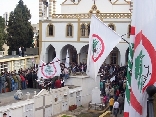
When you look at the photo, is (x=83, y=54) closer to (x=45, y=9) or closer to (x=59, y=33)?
(x=59, y=33)

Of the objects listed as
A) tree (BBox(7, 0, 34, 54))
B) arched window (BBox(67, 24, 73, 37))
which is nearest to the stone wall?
arched window (BBox(67, 24, 73, 37))

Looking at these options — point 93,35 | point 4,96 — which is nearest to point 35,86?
point 4,96

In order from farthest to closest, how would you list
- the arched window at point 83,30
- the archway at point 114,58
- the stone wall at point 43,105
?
1. the archway at point 114,58
2. the arched window at point 83,30
3. the stone wall at point 43,105

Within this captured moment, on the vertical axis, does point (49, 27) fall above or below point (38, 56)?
above

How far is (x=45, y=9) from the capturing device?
40156 mm

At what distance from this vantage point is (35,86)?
21375mm

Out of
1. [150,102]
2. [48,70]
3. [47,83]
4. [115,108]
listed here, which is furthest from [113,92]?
[150,102]

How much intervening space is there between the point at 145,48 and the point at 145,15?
333 mm

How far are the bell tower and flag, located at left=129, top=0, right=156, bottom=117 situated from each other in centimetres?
3548

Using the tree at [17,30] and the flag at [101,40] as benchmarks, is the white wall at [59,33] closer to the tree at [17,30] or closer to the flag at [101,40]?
the tree at [17,30]

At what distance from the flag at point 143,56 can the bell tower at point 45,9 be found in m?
35.5

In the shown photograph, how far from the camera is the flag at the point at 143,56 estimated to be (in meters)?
3.42

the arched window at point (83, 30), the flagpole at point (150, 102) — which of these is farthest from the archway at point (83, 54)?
the flagpole at point (150, 102)

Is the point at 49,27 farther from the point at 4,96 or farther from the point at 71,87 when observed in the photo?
the point at 4,96
